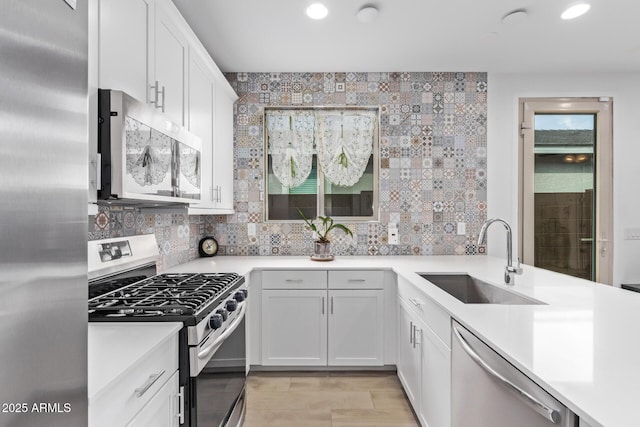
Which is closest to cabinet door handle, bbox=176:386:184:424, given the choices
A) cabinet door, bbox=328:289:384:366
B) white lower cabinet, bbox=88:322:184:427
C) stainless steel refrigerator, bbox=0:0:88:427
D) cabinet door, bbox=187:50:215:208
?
white lower cabinet, bbox=88:322:184:427

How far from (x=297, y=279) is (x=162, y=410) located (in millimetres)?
1591

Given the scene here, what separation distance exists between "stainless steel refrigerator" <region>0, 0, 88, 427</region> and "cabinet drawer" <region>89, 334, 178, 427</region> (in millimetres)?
211

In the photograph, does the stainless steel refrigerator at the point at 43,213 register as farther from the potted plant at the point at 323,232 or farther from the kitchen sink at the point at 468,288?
the potted plant at the point at 323,232

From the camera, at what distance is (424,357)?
197cm

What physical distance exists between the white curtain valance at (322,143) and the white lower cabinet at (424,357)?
1275mm

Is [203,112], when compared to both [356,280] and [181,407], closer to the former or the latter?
[356,280]

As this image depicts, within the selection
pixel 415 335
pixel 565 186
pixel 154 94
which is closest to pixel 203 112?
A: pixel 154 94

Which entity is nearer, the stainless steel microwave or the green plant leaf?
the stainless steel microwave

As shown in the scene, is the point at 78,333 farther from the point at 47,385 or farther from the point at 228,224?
the point at 228,224

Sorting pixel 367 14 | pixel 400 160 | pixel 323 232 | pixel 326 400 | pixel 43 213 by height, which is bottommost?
pixel 326 400

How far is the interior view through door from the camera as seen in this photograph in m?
3.28

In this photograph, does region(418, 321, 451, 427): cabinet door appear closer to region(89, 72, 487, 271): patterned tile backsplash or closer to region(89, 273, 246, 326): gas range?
region(89, 273, 246, 326): gas range

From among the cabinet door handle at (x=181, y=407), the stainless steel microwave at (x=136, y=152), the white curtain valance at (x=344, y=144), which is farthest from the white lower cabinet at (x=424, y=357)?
the stainless steel microwave at (x=136, y=152)

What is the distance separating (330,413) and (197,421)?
1158 millimetres
